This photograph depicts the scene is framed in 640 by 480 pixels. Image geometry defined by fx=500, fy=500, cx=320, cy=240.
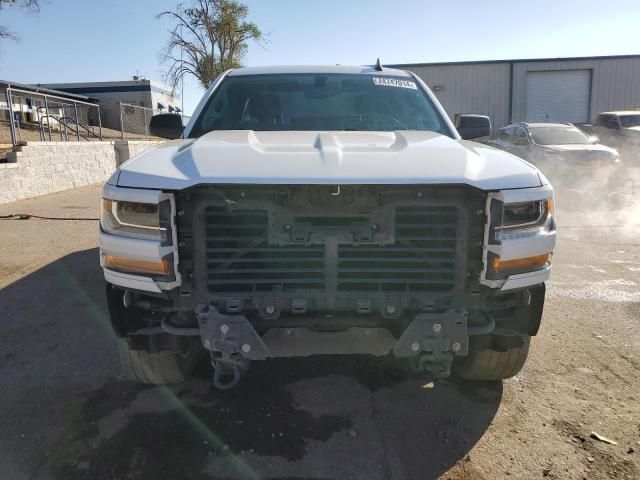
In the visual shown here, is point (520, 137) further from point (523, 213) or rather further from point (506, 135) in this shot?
point (523, 213)

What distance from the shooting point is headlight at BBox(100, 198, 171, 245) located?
88.0 inches

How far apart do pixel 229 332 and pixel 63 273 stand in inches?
160

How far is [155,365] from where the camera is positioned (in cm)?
290

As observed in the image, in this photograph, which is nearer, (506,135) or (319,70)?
(319,70)

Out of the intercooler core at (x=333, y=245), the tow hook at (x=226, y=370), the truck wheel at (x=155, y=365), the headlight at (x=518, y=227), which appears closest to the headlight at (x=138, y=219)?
the intercooler core at (x=333, y=245)

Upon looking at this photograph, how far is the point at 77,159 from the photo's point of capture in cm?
1326

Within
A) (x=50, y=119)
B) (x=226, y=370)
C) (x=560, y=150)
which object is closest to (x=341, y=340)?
(x=226, y=370)

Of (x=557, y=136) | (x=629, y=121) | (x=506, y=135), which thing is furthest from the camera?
(x=629, y=121)

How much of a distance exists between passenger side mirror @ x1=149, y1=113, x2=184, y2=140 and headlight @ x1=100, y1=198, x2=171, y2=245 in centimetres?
165

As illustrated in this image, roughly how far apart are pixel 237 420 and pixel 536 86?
26.6m

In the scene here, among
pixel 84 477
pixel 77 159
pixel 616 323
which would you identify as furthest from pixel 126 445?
pixel 77 159

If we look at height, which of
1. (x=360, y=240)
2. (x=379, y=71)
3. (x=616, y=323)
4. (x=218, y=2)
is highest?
(x=218, y=2)

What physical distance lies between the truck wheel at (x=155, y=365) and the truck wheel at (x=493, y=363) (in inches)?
64.1

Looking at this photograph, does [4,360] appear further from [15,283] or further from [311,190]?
[311,190]
